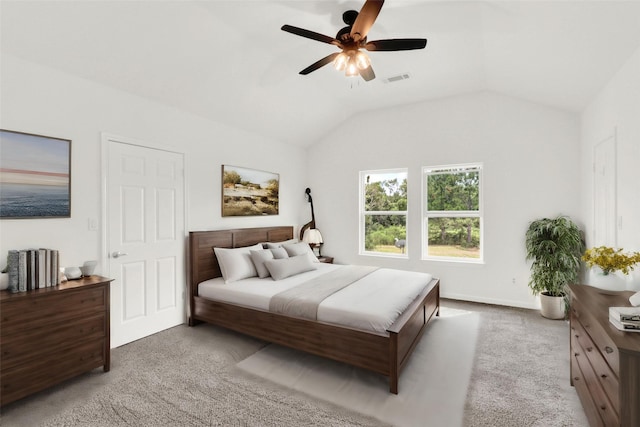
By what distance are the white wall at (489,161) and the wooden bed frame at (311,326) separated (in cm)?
122

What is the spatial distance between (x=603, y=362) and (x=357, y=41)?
97.6 inches

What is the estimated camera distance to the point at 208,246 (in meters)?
3.79

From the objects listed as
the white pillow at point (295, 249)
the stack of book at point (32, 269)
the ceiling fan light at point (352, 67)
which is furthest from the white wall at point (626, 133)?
the stack of book at point (32, 269)

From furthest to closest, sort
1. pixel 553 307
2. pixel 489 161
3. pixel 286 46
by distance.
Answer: pixel 489 161, pixel 553 307, pixel 286 46

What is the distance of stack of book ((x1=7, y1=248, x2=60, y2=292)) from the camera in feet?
→ 7.20

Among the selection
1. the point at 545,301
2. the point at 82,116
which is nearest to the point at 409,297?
the point at 545,301

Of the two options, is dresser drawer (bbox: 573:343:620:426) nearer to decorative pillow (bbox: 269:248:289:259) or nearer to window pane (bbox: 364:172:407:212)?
decorative pillow (bbox: 269:248:289:259)

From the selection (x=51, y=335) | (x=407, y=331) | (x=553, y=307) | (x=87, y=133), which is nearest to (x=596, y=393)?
(x=407, y=331)

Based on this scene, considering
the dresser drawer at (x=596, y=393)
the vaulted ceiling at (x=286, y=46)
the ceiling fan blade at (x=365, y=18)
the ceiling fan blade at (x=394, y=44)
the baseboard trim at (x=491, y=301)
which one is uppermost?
the vaulted ceiling at (x=286, y=46)

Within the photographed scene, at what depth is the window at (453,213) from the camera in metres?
4.58

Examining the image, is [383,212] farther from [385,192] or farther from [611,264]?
[611,264]

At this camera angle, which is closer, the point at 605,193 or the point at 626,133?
the point at 626,133

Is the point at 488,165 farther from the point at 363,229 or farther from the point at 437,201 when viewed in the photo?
the point at 363,229

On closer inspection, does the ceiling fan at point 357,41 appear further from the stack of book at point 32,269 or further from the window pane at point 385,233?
the window pane at point 385,233
